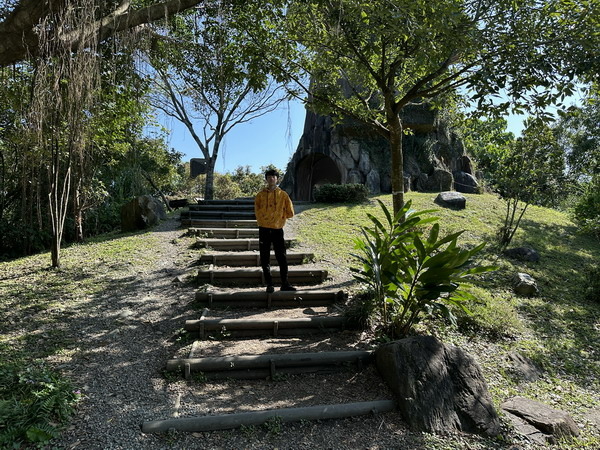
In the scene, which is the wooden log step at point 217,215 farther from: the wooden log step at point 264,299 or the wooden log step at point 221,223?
the wooden log step at point 264,299

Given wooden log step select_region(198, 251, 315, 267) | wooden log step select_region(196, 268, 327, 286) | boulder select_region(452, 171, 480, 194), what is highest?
boulder select_region(452, 171, 480, 194)

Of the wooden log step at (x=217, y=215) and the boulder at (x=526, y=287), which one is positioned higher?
the wooden log step at (x=217, y=215)

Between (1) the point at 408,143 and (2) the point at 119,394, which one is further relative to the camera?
(1) the point at 408,143

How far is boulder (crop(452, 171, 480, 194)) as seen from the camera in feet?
59.9

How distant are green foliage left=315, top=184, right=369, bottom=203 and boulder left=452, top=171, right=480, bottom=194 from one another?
7370mm

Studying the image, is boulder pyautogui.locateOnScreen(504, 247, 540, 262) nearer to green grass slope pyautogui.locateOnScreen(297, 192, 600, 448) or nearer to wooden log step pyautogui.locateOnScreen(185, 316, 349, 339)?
green grass slope pyautogui.locateOnScreen(297, 192, 600, 448)

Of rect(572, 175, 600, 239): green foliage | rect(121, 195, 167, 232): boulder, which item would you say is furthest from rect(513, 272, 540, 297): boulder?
rect(121, 195, 167, 232): boulder

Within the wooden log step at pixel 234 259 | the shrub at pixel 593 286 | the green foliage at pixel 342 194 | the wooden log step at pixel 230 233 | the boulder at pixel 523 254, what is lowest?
the shrub at pixel 593 286

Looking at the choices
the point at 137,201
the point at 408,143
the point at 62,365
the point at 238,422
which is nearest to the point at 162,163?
the point at 137,201

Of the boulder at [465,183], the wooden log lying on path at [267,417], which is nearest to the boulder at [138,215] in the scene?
the wooden log lying on path at [267,417]

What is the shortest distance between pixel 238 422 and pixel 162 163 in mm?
18458

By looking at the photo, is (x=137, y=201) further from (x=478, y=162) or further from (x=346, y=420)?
(x=478, y=162)

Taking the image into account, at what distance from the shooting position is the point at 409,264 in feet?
13.1

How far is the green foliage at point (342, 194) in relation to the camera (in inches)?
533
